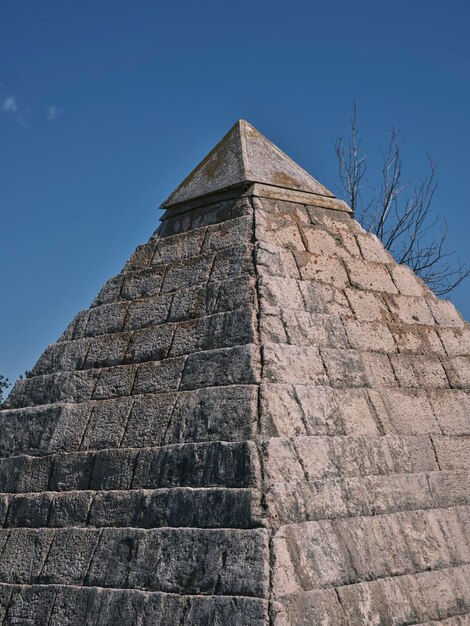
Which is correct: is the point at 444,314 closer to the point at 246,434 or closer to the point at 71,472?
the point at 246,434

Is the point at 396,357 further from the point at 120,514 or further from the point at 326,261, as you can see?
the point at 120,514

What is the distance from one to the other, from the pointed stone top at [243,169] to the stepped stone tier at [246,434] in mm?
26

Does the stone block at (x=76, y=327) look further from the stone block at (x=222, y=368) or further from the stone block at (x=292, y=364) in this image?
the stone block at (x=292, y=364)

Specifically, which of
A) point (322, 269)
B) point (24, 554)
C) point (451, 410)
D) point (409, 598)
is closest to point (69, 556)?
point (24, 554)

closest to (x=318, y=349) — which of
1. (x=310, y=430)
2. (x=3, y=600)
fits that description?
(x=310, y=430)

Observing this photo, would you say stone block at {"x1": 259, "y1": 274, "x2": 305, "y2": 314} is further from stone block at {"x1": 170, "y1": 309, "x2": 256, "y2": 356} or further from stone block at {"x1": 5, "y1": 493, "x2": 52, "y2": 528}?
stone block at {"x1": 5, "y1": 493, "x2": 52, "y2": 528}

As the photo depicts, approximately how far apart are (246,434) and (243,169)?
2.52 meters

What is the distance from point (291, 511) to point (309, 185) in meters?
3.18

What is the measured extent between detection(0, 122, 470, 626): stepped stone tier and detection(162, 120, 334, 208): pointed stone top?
0.03 meters

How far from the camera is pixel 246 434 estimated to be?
4.75 meters

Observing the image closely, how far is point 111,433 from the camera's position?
5590 mm

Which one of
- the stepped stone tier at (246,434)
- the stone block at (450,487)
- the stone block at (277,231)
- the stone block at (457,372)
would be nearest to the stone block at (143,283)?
the stepped stone tier at (246,434)

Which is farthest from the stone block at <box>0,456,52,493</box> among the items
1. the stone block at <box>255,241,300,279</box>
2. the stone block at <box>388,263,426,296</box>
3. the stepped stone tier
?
the stone block at <box>388,263,426,296</box>

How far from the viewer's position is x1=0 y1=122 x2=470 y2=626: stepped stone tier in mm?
4547
